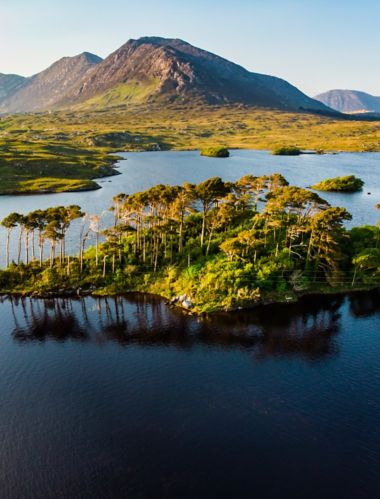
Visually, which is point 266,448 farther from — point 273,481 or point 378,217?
point 378,217

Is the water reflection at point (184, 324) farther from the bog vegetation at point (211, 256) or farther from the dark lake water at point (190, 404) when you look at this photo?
the bog vegetation at point (211, 256)

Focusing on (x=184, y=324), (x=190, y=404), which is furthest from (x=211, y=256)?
(x=190, y=404)

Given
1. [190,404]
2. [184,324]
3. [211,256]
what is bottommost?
[190,404]

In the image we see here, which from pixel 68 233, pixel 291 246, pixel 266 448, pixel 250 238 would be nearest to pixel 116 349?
pixel 266 448

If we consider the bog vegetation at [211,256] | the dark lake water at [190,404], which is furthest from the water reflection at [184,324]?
the bog vegetation at [211,256]

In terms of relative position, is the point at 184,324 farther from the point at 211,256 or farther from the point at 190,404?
the point at 190,404

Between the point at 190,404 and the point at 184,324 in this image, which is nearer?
the point at 190,404
